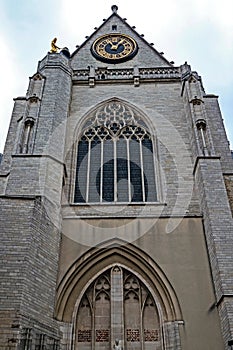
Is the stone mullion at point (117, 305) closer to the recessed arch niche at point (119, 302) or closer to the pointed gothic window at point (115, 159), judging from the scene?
the recessed arch niche at point (119, 302)

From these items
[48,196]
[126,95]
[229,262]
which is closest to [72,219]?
[48,196]

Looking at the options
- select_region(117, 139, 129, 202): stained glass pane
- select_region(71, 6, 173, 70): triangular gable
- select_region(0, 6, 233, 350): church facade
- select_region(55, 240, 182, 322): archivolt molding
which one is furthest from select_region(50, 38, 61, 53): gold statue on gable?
select_region(55, 240, 182, 322): archivolt molding

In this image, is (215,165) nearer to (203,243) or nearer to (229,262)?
(203,243)

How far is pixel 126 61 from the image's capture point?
49.8 ft

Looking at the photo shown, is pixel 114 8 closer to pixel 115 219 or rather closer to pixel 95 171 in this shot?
pixel 95 171

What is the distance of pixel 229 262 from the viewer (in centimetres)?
798

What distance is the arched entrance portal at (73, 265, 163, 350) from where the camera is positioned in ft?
25.6

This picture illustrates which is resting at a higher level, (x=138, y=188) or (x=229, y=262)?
(x=138, y=188)

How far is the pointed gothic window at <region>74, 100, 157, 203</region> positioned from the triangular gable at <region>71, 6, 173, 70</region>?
3214 mm

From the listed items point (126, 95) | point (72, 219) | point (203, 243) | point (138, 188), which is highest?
point (126, 95)

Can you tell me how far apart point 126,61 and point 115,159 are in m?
5.97

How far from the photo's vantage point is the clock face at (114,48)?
1528 cm

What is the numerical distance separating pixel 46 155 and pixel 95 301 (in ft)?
13.2

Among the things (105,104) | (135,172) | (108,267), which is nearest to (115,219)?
(108,267)
